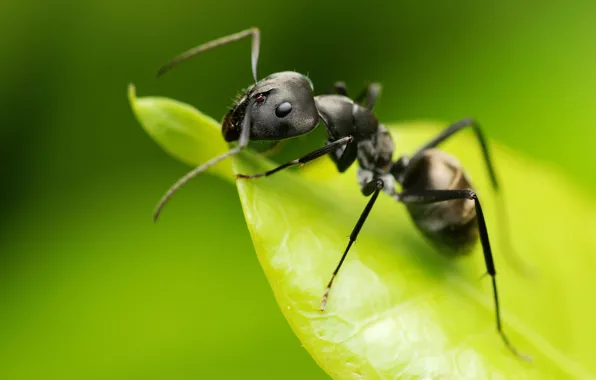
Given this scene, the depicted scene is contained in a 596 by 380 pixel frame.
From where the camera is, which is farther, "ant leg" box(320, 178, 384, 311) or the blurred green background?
the blurred green background

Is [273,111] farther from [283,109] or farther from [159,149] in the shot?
[159,149]

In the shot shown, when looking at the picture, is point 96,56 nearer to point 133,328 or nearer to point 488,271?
point 133,328

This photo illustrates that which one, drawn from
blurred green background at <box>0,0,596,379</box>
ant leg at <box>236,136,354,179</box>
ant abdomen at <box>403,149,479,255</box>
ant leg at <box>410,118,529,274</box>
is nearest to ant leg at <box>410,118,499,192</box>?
ant leg at <box>410,118,529,274</box>

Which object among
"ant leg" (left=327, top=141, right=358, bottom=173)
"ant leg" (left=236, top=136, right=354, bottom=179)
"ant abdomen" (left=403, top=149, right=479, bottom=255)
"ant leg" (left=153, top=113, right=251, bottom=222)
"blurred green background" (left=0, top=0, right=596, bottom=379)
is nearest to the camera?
"ant leg" (left=153, top=113, right=251, bottom=222)

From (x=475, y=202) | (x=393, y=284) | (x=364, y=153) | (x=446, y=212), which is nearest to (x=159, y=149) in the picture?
(x=364, y=153)

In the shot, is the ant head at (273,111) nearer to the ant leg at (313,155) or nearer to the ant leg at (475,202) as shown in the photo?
the ant leg at (313,155)

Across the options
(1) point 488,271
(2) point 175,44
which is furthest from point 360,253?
(2) point 175,44

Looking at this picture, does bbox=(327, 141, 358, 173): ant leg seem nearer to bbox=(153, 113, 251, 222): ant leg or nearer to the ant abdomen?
the ant abdomen
